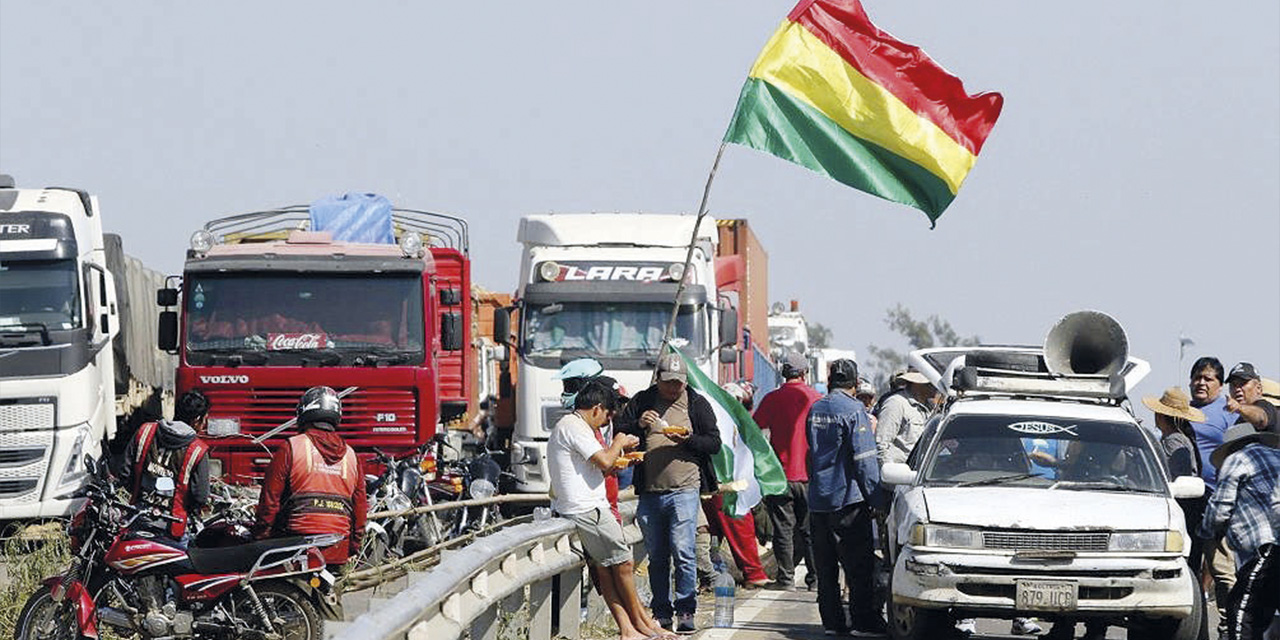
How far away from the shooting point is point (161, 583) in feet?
39.2

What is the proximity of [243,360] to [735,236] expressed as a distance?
1142 centimetres

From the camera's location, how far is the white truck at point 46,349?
1975 centimetres

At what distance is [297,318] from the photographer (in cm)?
2095

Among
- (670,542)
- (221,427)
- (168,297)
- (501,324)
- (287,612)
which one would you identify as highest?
(168,297)

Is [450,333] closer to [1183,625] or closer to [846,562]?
[846,562]

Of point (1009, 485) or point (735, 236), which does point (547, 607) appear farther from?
point (735, 236)

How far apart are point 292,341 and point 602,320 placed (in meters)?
4.20

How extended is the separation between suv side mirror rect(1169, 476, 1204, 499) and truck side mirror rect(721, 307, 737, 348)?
1114 centimetres

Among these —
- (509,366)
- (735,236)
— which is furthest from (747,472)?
(735,236)

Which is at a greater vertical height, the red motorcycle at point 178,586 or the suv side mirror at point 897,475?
the suv side mirror at point 897,475

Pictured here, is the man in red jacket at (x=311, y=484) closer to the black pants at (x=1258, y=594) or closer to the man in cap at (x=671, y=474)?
the man in cap at (x=671, y=474)

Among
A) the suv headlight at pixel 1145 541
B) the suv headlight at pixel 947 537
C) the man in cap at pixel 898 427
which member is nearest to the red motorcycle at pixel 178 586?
the suv headlight at pixel 947 537

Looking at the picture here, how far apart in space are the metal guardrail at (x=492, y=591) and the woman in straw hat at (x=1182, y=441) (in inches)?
148

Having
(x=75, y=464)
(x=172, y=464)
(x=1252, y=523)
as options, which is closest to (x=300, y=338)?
(x=75, y=464)
